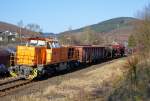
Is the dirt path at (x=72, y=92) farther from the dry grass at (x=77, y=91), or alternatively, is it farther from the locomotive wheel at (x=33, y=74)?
the locomotive wheel at (x=33, y=74)

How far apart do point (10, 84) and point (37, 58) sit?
321cm

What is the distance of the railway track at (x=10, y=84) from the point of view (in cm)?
1983

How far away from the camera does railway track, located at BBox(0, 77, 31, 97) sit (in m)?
19.8

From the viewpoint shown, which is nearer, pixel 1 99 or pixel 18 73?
pixel 1 99

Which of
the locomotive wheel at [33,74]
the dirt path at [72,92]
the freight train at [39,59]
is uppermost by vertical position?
A: the freight train at [39,59]

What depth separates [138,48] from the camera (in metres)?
29.4

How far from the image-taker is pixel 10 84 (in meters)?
22.8

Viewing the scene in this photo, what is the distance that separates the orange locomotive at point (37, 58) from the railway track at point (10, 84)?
20.4 inches

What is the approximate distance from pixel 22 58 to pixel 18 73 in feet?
3.63

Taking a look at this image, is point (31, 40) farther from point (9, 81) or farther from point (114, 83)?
point (114, 83)

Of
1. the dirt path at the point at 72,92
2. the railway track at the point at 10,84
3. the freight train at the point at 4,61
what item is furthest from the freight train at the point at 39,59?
the dirt path at the point at 72,92

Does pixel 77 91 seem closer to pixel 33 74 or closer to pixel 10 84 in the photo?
pixel 10 84

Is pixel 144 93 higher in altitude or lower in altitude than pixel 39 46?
lower

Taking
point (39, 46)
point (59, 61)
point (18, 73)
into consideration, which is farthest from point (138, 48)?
point (18, 73)
